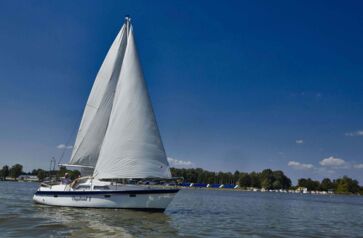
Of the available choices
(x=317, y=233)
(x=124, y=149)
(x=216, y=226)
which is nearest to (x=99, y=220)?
(x=124, y=149)

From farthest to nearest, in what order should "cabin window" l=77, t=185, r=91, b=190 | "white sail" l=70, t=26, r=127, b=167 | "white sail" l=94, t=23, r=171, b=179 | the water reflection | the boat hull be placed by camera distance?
"white sail" l=70, t=26, r=127, b=167, "cabin window" l=77, t=185, r=91, b=190, the boat hull, "white sail" l=94, t=23, r=171, b=179, the water reflection

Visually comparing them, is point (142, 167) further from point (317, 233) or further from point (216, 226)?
point (317, 233)

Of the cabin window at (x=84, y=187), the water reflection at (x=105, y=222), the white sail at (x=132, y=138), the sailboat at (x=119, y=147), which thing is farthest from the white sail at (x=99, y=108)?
the water reflection at (x=105, y=222)

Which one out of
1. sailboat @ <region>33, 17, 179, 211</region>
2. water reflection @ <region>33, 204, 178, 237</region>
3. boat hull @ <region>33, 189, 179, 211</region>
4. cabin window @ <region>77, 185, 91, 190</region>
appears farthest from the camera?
cabin window @ <region>77, 185, 91, 190</region>

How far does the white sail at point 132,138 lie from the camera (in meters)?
26.1

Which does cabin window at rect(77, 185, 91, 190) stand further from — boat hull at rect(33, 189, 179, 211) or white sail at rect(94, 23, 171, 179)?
white sail at rect(94, 23, 171, 179)

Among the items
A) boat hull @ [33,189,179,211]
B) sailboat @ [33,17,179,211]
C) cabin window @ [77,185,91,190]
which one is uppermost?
sailboat @ [33,17,179,211]

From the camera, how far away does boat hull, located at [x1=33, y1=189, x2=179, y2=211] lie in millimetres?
26469

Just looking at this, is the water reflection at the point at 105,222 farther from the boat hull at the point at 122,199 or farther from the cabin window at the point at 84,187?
the cabin window at the point at 84,187

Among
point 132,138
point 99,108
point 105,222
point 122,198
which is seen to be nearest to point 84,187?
point 122,198

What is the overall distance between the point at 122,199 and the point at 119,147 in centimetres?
369

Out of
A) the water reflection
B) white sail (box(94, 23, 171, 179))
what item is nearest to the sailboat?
white sail (box(94, 23, 171, 179))

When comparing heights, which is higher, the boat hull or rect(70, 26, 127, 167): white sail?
rect(70, 26, 127, 167): white sail

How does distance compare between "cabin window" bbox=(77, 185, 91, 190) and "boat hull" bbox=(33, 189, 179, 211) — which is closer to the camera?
"boat hull" bbox=(33, 189, 179, 211)
